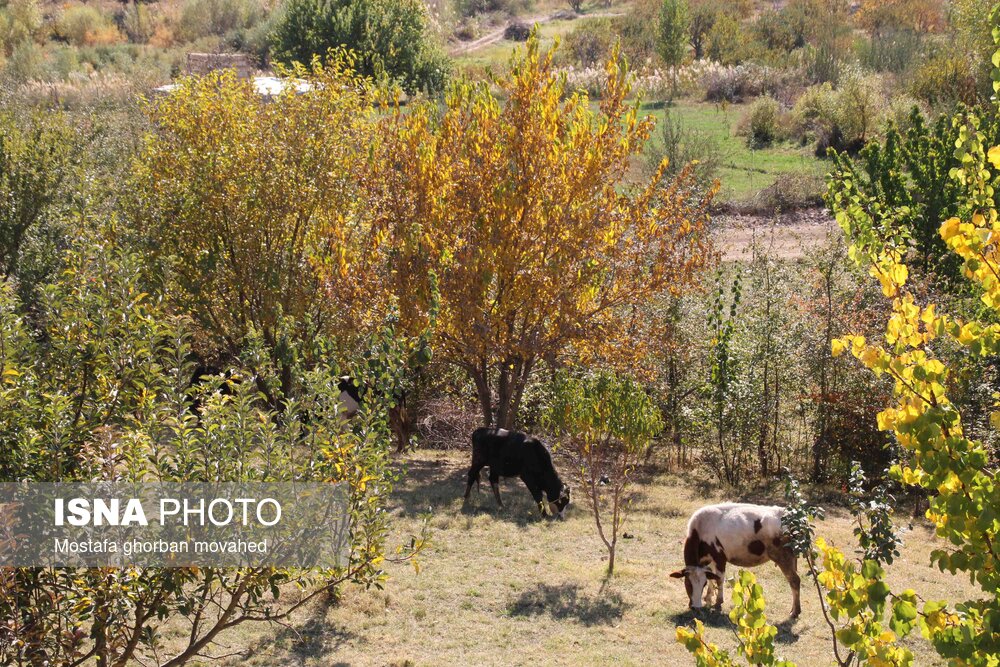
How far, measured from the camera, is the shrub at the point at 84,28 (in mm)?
69938

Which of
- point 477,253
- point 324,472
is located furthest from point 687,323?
point 324,472

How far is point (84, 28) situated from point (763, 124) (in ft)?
168

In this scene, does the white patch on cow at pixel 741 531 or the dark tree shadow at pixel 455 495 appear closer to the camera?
the white patch on cow at pixel 741 531

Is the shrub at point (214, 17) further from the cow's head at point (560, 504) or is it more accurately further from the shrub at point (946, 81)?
the cow's head at point (560, 504)

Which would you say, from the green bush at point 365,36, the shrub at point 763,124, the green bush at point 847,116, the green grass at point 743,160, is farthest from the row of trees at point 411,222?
the green bush at point 365,36

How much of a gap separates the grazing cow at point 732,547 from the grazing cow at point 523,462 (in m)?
4.16

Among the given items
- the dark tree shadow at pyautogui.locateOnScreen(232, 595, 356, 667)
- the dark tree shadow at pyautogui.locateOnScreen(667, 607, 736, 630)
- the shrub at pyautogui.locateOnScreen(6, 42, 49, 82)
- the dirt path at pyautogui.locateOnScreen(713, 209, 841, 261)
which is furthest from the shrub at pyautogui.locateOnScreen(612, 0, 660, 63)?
the dark tree shadow at pyautogui.locateOnScreen(232, 595, 356, 667)

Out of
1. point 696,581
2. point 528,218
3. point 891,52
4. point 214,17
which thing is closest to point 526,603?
point 696,581

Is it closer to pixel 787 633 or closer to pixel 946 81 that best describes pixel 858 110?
pixel 946 81

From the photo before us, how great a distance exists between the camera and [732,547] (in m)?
12.4

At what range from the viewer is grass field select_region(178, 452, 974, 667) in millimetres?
11203

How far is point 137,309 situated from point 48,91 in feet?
144

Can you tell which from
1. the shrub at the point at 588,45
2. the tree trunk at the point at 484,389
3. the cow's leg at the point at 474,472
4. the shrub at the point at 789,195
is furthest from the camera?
the shrub at the point at 588,45

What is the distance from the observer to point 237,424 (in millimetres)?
6715
